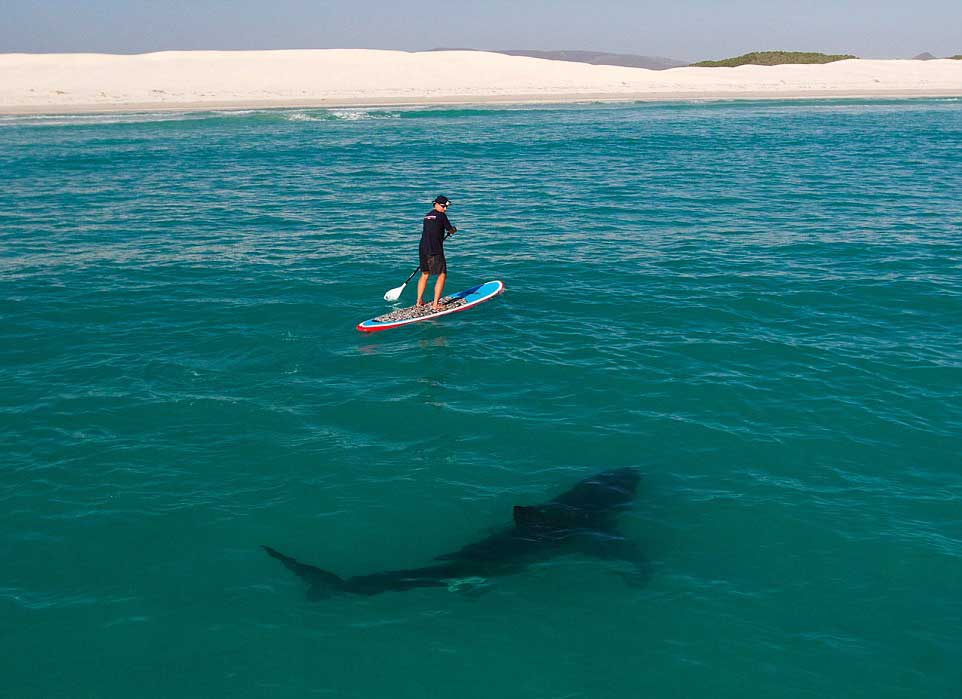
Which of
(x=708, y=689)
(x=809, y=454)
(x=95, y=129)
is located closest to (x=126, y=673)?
(x=708, y=689)

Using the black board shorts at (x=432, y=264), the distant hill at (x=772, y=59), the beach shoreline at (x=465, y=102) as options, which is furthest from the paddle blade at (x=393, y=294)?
the distant hill at (x=772, y=59)

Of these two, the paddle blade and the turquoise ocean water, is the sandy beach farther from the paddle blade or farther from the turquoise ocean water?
the paddle blade

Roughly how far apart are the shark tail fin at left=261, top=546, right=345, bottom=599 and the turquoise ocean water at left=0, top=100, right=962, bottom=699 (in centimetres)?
21

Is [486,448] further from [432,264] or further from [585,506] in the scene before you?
[432,264]

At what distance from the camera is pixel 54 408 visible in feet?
44.4

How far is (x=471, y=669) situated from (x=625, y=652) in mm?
1652

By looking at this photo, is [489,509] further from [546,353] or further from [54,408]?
[54,408]

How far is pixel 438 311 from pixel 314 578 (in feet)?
32.1

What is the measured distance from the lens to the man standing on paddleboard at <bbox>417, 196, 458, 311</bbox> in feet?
57.7

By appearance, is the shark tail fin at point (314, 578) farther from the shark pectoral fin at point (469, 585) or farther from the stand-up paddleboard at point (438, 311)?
the stand-up paddleboard at point (438, 311)

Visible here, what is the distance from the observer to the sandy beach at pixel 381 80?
273 feet

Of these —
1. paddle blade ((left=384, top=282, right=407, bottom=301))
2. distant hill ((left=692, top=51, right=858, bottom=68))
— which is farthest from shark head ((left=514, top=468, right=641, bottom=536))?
distant hill ((left=692, top=51, right=858, bottom=68))

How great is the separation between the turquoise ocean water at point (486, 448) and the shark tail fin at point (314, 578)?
207 millimetres

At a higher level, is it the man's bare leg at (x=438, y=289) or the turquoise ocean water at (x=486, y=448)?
the man's bare leg at (x=438, y=289)
